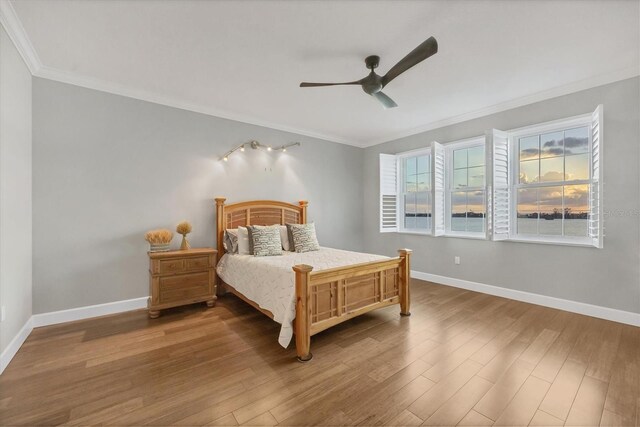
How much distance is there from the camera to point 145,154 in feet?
11.3

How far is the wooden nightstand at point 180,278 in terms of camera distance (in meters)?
3.13

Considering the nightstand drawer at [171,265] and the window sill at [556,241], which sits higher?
the window sill at [556,241]

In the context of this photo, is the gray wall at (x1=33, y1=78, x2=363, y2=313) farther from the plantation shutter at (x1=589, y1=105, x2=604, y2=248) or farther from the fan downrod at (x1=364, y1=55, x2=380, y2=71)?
the plantation shutter at (x1=589, y1=105, x2=604, y2=248)

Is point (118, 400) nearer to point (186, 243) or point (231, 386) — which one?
point (231, 386)

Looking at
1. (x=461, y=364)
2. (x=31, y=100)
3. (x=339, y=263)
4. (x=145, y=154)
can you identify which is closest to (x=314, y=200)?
(x=339, y=263)

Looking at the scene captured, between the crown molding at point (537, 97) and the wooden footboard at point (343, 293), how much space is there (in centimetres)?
254

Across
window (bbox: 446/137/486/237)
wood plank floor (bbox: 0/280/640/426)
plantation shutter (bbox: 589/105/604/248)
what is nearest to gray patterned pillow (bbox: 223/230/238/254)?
wood plank floor (bbox: 0/280/640/426)

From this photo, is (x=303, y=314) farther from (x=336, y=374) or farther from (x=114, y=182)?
(x=114, y=182)

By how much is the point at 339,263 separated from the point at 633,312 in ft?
10.4

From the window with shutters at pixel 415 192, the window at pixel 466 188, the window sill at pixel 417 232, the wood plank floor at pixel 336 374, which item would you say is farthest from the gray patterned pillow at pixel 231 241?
the window at pixel 466 188

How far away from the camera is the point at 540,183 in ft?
11.9

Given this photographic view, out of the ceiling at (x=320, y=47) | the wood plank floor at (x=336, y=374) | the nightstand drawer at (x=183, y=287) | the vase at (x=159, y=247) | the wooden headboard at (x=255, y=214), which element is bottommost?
the wood plank floor at (x=336, y=374)

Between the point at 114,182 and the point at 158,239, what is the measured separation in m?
0.86

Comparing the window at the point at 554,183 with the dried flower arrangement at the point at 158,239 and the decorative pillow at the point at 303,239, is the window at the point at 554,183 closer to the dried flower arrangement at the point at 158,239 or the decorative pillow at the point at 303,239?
the decorative pillow at the point at 303,239
